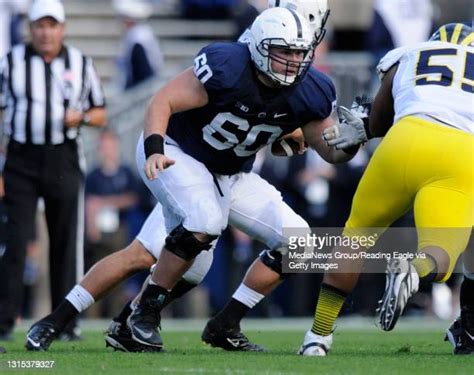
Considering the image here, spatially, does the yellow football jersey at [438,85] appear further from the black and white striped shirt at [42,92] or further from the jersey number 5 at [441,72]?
the black and white striped shirt at [42,92]

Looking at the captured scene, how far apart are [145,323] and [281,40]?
1507 millimetres

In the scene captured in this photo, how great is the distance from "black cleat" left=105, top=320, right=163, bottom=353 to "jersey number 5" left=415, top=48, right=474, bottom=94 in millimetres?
1874

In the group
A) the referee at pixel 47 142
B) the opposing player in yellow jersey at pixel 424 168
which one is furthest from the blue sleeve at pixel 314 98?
the referee at pixel 47 142

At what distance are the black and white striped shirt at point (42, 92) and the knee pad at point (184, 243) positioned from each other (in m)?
2.37

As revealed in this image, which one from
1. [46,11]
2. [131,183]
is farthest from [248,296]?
[131,183]

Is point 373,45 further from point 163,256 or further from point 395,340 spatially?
point 163,256

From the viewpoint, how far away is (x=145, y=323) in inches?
262

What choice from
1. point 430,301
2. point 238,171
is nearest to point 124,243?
point 430,301

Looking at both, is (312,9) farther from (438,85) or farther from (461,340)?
(461,340)

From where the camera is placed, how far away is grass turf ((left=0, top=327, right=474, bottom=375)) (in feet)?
19.1

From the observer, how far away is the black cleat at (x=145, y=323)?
21.8ft

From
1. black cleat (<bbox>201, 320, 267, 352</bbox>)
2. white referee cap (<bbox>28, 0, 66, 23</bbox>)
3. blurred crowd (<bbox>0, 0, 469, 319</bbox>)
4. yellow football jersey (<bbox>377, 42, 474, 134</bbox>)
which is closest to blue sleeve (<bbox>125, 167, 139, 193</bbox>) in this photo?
blurred crowd (<bbox>0, 0, 469, 319</bbox>)

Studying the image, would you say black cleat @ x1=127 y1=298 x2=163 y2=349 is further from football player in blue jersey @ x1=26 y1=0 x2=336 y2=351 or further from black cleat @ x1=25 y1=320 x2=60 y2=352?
black cleat @ x1=25 y1=320 x2=60 y2=352

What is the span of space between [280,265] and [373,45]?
6238 mm
